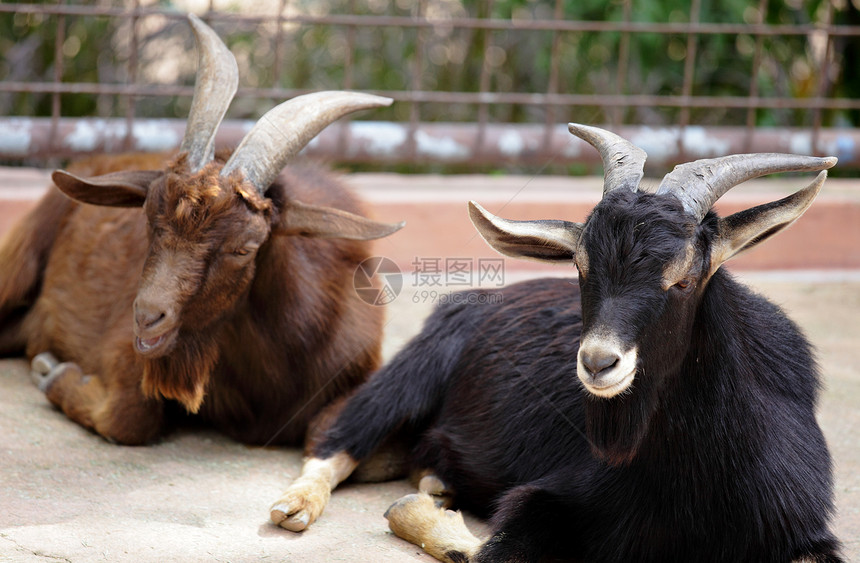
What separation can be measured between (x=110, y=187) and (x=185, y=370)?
37.0 inches

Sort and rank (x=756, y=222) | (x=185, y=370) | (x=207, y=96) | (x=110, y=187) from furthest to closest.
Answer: (x=207, y=96) → (x=110, y=187) → (x=185, y=370) → (x=756, y=222)

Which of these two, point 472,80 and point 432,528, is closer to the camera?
point 432,528

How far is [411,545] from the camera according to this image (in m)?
3.86

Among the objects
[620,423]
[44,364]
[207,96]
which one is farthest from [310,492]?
[44,364]

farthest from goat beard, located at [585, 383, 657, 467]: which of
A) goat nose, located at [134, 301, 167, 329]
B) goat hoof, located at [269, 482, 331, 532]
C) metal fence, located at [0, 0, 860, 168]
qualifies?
metal fence, located at [0, 0, 860, 168]

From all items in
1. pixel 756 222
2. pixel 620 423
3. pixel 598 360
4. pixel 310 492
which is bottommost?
pixel 310 492

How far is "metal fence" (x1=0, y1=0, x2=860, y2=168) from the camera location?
7.39 metres

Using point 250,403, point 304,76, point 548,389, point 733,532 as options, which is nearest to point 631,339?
point 733,532

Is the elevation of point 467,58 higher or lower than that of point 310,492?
higher

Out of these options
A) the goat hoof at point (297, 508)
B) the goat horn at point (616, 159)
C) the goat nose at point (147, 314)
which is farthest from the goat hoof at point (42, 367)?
the goat horn at point (616, 159)

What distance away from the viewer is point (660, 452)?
342cm

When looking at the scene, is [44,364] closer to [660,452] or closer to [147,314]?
[147,314]

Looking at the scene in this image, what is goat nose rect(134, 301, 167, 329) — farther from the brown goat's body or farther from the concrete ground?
the concrete ground

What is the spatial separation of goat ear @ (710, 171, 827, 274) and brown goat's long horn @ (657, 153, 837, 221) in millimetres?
101
